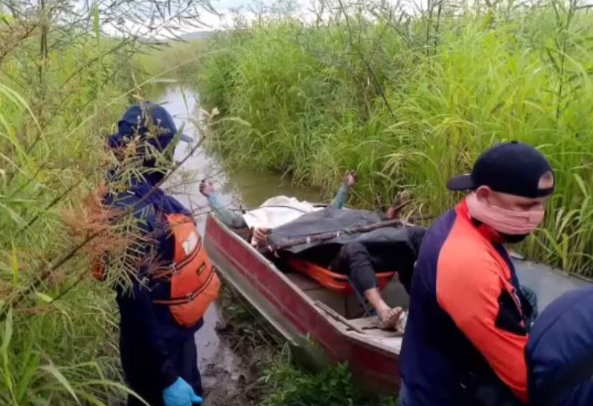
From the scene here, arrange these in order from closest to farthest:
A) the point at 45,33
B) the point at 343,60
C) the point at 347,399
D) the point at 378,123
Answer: the point at 45,33 → the point at 347,399 → the point at 378,123 → the point at 343,60

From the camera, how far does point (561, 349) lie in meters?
2.08

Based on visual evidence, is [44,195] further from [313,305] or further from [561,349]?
[313,305]

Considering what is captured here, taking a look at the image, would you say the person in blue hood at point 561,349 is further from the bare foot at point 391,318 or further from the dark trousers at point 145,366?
the bare foot at point 391,318

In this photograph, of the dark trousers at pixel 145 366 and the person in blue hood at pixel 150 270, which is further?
the dark trousers at pixel 145 366

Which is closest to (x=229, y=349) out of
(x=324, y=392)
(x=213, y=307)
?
(x=213, y=307)

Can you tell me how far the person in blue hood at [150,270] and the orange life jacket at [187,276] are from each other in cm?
2

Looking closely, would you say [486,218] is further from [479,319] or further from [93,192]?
[93,192]

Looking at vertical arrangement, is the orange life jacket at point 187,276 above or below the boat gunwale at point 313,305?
above

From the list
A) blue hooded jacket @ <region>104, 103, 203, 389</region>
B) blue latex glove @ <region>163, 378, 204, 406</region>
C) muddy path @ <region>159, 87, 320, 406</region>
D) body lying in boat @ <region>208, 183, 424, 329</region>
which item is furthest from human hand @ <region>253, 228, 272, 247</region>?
blue latex glove @ <region>163, 378, 204, 406</region>

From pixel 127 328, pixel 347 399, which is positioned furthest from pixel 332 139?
pixel 127 328

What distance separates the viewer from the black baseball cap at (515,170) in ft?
7.39

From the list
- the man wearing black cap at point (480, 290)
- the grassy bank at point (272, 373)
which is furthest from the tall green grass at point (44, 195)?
the grassy bank at point (272, 373)

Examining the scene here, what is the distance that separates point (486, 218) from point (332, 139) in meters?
5.99

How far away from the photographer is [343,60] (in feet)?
26.7
